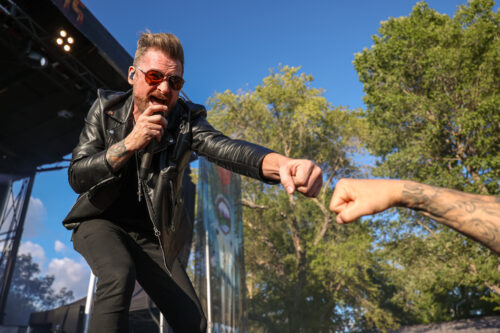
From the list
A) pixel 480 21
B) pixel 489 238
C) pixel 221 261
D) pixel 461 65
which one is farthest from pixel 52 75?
pixel 480 21

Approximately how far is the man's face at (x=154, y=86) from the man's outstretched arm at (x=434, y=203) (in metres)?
1.18

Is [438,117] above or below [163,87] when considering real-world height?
above

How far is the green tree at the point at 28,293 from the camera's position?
388 inches

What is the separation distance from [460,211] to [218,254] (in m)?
7.08

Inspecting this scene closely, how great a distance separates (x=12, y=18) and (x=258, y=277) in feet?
57.8

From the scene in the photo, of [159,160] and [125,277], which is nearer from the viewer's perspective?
[125,277]

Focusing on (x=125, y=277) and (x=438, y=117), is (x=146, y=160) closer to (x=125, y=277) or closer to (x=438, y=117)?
(x=125, y=277)

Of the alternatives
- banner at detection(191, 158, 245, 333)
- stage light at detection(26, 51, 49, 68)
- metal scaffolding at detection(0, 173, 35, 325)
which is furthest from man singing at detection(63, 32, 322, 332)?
metal scaffolding at detection(0, 173, 35, 325)

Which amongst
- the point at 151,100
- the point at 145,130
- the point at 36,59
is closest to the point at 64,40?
the point at 36,59

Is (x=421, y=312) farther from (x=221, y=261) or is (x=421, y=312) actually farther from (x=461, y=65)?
(x=221, y=261)

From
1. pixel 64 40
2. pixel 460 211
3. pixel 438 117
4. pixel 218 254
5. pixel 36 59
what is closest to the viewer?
pixel 460 211

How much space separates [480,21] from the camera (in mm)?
11977

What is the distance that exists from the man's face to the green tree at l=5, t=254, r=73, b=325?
10.4m

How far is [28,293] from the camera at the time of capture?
10.6 metres
